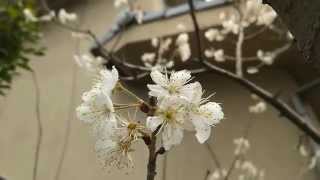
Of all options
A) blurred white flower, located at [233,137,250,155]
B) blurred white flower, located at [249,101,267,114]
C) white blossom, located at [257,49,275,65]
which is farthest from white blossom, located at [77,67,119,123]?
white blossom, located at [257,49,275,65]

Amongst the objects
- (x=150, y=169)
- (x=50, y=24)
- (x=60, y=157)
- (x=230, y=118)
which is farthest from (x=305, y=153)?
(x=50, y=24)

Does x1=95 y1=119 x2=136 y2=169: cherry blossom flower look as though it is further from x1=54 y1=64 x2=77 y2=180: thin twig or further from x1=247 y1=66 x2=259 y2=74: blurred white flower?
x1=247 y1=66 x2=259 y2=74: blurred white flower

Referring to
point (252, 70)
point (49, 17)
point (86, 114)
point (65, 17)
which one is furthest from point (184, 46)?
point (86, 114)

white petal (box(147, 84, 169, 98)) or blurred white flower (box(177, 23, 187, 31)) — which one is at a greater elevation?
blurred white flower (box(177, 23, 187, 31))

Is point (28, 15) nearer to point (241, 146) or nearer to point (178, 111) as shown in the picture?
point (241, 146)

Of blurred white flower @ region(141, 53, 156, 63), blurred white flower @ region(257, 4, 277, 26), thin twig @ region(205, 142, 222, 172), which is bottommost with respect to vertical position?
thin twig @ region(205, 142, 222, 172)

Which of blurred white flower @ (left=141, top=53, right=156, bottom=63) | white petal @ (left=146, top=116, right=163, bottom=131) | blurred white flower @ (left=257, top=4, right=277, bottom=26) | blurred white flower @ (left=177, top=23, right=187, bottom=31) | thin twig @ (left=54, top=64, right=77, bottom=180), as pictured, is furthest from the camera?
blurred white flower @ (left=141, top=53, right=156, bottom=63)

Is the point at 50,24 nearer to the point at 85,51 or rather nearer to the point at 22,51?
the point at 85,51
